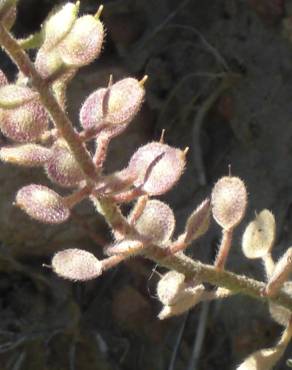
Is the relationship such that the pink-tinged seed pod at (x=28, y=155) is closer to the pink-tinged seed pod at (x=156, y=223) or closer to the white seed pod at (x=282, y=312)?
the pink-tinged seed pod at (x=156, y=223)

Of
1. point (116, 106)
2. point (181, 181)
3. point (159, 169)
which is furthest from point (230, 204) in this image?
point (181, 181)

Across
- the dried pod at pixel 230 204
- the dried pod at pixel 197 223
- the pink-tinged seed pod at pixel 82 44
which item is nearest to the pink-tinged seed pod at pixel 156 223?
the dried pod at pixel 197 223

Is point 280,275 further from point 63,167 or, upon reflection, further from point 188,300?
point 63,167

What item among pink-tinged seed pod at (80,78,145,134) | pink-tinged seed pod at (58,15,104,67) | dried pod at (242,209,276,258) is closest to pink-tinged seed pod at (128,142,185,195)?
pink-tinged seed pod at (80,78,145,134)

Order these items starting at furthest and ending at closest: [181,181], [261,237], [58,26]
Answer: [181,181] < [261,237] < [58,26]

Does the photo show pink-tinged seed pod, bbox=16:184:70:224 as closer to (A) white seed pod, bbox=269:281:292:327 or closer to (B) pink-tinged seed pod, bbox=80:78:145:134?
(B) pink-tinged seed pod, bbox=80:78:145:134

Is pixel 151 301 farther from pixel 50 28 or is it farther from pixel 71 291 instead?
pixel 50 28
